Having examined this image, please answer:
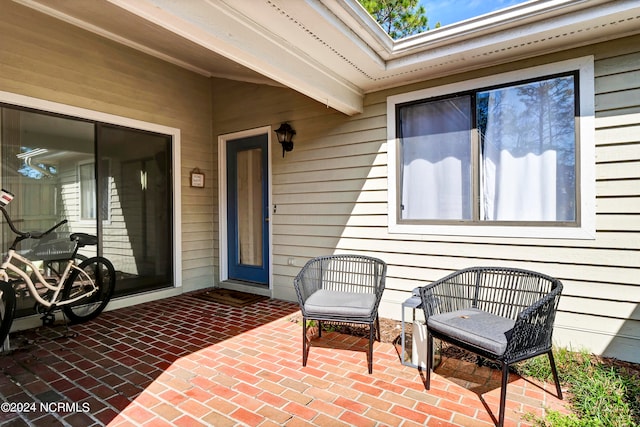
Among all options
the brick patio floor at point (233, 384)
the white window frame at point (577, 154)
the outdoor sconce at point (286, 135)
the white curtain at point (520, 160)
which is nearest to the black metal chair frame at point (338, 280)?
the brick patio floor at point (233, 384)

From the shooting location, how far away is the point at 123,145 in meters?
4.31

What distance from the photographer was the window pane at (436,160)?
3.34m

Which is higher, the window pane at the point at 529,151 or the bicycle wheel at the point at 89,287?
the window pane at the point at 529,151

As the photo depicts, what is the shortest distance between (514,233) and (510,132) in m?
0.93

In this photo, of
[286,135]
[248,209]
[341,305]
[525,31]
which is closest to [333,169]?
[286,135]

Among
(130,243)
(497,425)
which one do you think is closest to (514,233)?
(497,425)

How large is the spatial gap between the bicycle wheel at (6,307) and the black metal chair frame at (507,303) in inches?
131

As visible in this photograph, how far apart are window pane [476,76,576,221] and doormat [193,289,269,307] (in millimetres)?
3031

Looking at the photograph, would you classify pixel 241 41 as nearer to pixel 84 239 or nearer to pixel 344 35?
pixel 344 35

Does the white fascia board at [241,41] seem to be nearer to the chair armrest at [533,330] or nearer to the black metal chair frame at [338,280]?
the black metal chair frame at [338,280]

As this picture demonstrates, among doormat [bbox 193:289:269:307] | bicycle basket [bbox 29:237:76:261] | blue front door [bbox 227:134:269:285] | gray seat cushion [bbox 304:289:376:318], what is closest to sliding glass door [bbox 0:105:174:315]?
bicycle basket [bbox 29:237:76:261]

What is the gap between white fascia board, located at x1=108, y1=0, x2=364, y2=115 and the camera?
201 centimetres

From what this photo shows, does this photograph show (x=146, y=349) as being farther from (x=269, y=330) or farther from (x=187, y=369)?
(x=269, y=330)

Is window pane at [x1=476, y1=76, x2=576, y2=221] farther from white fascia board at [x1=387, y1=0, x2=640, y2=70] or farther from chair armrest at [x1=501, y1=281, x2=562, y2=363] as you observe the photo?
chair armrest at [x1=501, y1=281, x2=562, y2=363]
